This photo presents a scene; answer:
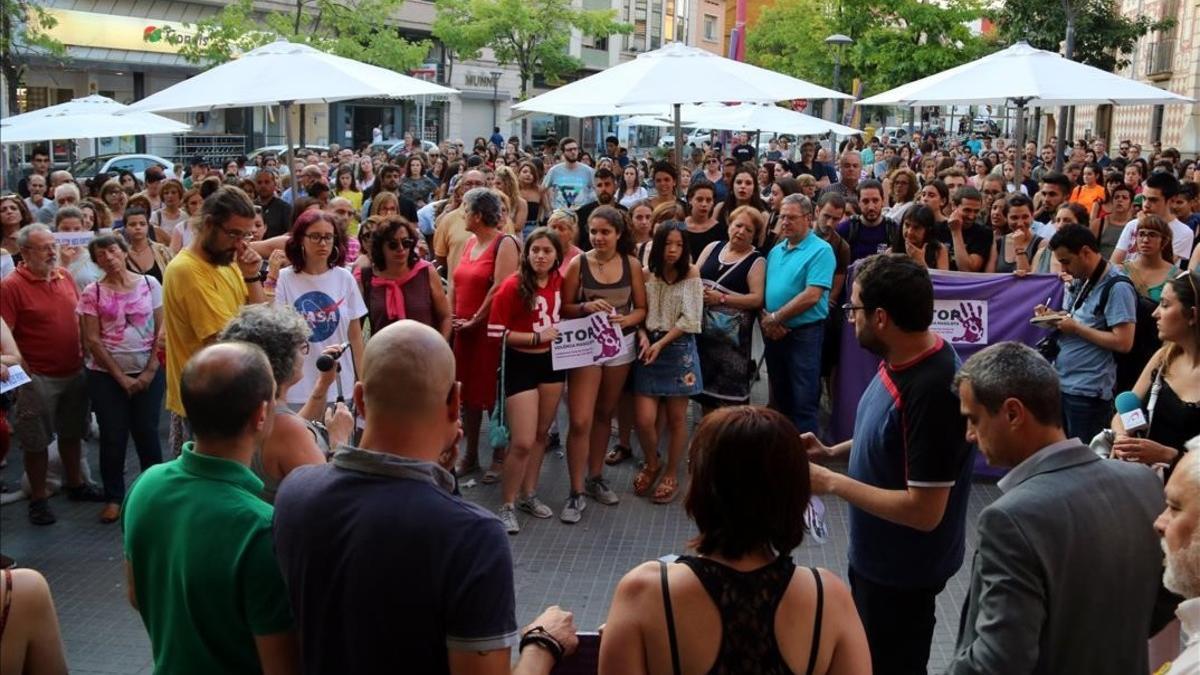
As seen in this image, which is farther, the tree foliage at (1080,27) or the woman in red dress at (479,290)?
the tree foliage at (1080,27)

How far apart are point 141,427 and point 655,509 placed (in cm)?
343

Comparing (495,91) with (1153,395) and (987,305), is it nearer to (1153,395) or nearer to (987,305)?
(987,305)

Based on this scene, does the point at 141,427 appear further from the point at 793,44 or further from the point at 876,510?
the point at 793,44

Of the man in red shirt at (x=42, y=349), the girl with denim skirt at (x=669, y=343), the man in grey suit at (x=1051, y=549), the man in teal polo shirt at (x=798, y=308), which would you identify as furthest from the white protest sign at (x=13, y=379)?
the man in teal polo shirt at (x=798, y=308)

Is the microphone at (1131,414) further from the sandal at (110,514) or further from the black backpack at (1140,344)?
the sandal at (110,514)

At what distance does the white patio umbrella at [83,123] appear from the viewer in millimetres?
11672

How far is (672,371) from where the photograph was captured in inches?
303

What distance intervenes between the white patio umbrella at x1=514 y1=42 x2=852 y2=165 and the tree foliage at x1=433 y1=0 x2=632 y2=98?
35237mm

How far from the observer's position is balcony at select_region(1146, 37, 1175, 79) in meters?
33.4

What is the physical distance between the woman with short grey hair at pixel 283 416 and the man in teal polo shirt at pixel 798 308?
4567 mm

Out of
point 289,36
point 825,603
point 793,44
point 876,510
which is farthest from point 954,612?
point 793,44

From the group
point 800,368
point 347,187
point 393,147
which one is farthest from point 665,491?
point 393,147

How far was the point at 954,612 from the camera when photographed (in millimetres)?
6051

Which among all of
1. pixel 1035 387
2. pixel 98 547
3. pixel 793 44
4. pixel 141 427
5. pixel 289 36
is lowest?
pixel 98 547
